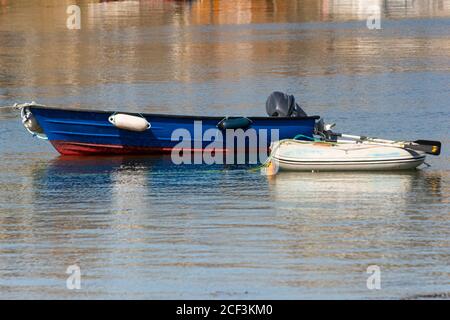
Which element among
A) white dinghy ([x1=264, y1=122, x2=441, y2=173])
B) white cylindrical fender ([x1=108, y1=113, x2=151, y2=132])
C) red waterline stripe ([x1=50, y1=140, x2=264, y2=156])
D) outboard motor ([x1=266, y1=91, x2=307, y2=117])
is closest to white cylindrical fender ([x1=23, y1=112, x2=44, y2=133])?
red waterline stripe ([x1=50, y1=140, x2=264, y2=156])

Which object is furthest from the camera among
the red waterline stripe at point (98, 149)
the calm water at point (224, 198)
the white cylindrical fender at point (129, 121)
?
the red waterline stripe at point (98, 149)

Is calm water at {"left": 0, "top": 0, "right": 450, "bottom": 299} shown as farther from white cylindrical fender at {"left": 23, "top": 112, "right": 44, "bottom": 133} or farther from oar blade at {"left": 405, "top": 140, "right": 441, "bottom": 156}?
white cylindrical fender at {"left": 23, "top": 112, "right": 44, "bottom": 133}

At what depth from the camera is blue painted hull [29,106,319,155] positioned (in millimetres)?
24156

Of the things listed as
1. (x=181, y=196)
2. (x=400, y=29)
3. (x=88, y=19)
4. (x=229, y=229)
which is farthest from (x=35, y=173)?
(x=88, y=19)

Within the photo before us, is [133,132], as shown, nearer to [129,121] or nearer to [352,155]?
[129,121]

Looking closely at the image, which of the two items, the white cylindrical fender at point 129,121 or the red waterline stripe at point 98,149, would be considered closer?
the white cylindrical fender at point 129,121

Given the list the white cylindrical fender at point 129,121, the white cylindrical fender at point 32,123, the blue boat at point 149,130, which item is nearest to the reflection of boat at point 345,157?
the blue boat at point 149,130

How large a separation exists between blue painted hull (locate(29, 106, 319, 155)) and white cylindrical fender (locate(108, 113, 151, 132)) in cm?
12

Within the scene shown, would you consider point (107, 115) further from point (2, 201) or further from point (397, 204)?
point (397, 204)

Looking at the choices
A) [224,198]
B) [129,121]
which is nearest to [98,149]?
[129,121]

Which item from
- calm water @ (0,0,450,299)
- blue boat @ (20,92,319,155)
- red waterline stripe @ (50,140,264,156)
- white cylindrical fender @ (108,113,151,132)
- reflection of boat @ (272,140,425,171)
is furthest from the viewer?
red waterline stripe @ (50,140,264,156)

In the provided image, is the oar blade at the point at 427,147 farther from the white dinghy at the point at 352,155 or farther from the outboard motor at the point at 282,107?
the outboard motor at the point at 282,107

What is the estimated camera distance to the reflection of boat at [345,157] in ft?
74.4

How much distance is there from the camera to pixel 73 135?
2514 centimetres
